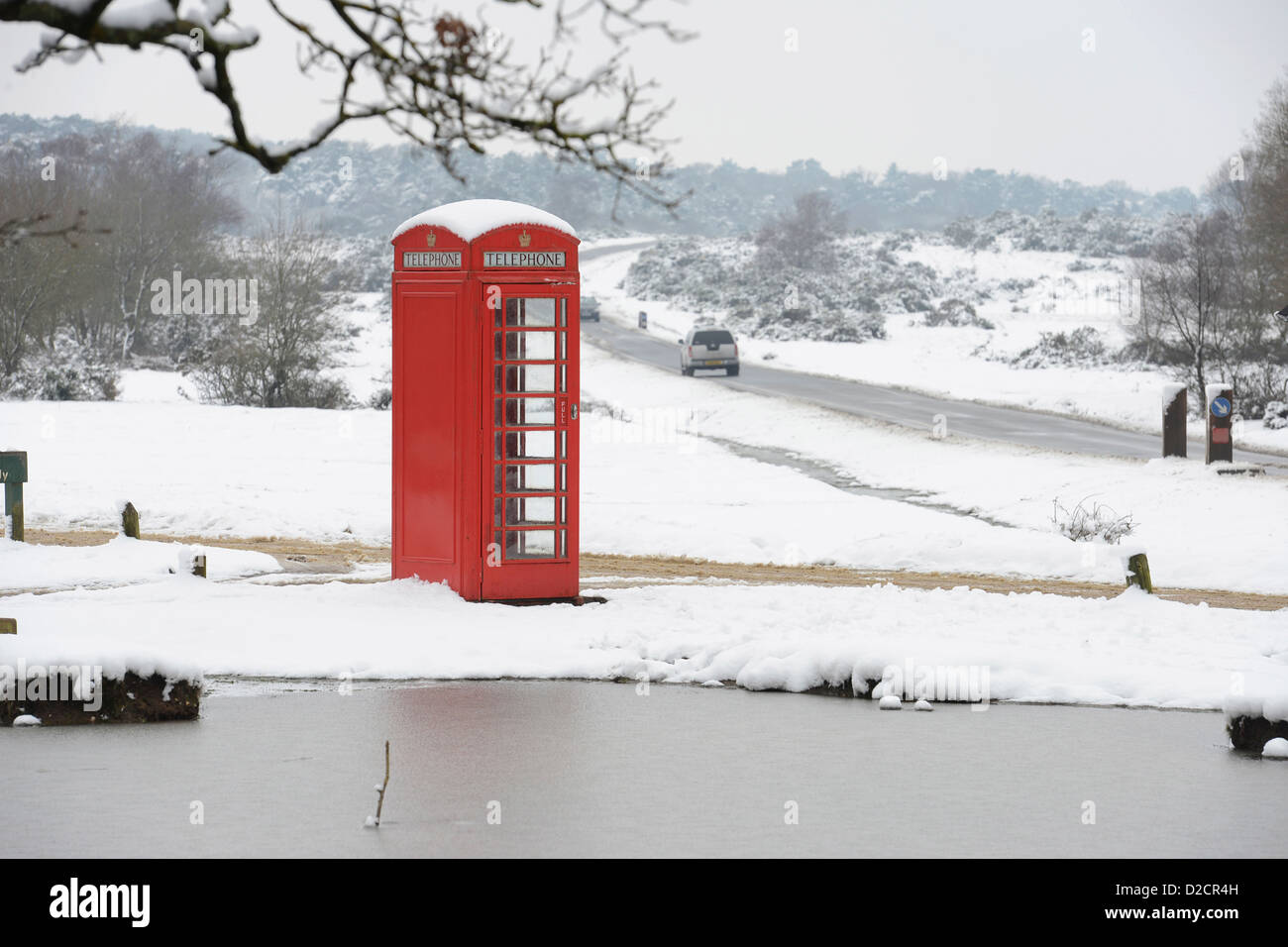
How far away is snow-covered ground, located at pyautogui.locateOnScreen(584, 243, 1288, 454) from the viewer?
45125 millimetres

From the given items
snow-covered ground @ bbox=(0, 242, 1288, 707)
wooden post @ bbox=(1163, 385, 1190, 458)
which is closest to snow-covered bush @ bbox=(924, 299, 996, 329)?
snow-covered ground @ bbox=(0, 242, 1288, 707)

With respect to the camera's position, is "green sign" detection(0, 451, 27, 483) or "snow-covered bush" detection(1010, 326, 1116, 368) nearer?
"green sign" detection(0, 451, 27, 483)

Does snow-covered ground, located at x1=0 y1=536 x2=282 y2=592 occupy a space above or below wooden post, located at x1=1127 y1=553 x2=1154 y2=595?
below

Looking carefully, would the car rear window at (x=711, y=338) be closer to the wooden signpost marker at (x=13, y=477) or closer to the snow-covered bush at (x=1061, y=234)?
the wooden signpost marker at (x=13, y=477)

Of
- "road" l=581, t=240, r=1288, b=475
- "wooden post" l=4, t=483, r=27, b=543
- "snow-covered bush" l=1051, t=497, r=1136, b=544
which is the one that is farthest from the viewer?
"road" l=581, t=240, r=1288, b=475

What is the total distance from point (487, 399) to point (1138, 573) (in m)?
5.24

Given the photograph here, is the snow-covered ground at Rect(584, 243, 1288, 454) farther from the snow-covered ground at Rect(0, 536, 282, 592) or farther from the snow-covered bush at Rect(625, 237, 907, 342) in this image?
the snow-covered ground at Rect(0, 536, 282, 592)

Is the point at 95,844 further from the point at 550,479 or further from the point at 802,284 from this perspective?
the point at 802,284

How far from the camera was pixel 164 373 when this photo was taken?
4884 centimetres

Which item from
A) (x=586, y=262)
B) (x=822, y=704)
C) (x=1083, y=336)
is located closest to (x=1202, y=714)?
(x=822, y=704)

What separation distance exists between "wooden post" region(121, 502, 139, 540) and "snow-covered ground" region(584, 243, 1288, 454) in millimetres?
25893

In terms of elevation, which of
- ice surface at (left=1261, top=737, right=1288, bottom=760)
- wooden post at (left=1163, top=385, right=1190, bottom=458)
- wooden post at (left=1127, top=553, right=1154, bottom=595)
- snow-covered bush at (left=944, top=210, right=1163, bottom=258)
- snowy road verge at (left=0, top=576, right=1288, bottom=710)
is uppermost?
snow-covered bush at (left=944, top=210, right=1163, bottom=258)

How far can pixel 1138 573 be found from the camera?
12.8 m

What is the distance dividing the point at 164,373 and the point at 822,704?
42.2 m
